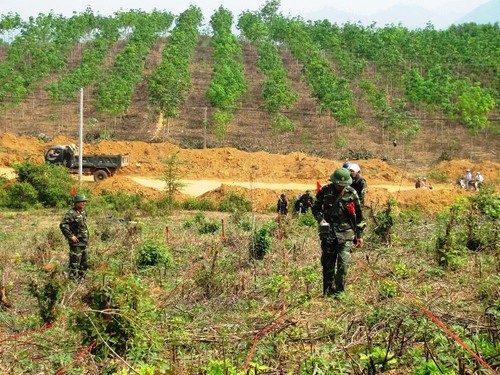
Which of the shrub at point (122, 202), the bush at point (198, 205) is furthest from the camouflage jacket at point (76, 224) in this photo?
the bush at point (198, 205)

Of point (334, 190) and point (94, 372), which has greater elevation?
point (334, 190)

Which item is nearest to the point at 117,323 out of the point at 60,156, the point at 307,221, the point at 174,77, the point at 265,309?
the point at 265,309

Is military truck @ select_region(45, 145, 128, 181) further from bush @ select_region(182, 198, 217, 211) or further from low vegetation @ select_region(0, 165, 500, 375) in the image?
low vegetation @ select_region(0, 165, 500, 375)

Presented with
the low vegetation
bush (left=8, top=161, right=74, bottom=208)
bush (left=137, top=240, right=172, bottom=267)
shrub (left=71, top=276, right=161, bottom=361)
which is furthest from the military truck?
shrub (left=71, top=276, right=161, bottom=361)

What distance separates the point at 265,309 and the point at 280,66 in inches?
1663

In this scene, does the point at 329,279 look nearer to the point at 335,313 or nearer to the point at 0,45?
the point at 335,313

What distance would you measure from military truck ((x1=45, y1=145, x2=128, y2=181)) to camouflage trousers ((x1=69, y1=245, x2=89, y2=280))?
57.1 ft

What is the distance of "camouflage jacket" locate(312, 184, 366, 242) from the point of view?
275 inches

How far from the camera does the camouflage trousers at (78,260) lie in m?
9.09

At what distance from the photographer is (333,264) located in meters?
7.05

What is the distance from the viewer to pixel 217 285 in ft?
24.8

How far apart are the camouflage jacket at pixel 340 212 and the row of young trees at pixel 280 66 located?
26764 millimetres

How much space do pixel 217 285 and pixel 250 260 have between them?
72.7 inches

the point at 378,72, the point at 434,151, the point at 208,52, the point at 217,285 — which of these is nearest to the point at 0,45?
the point at 208,52
